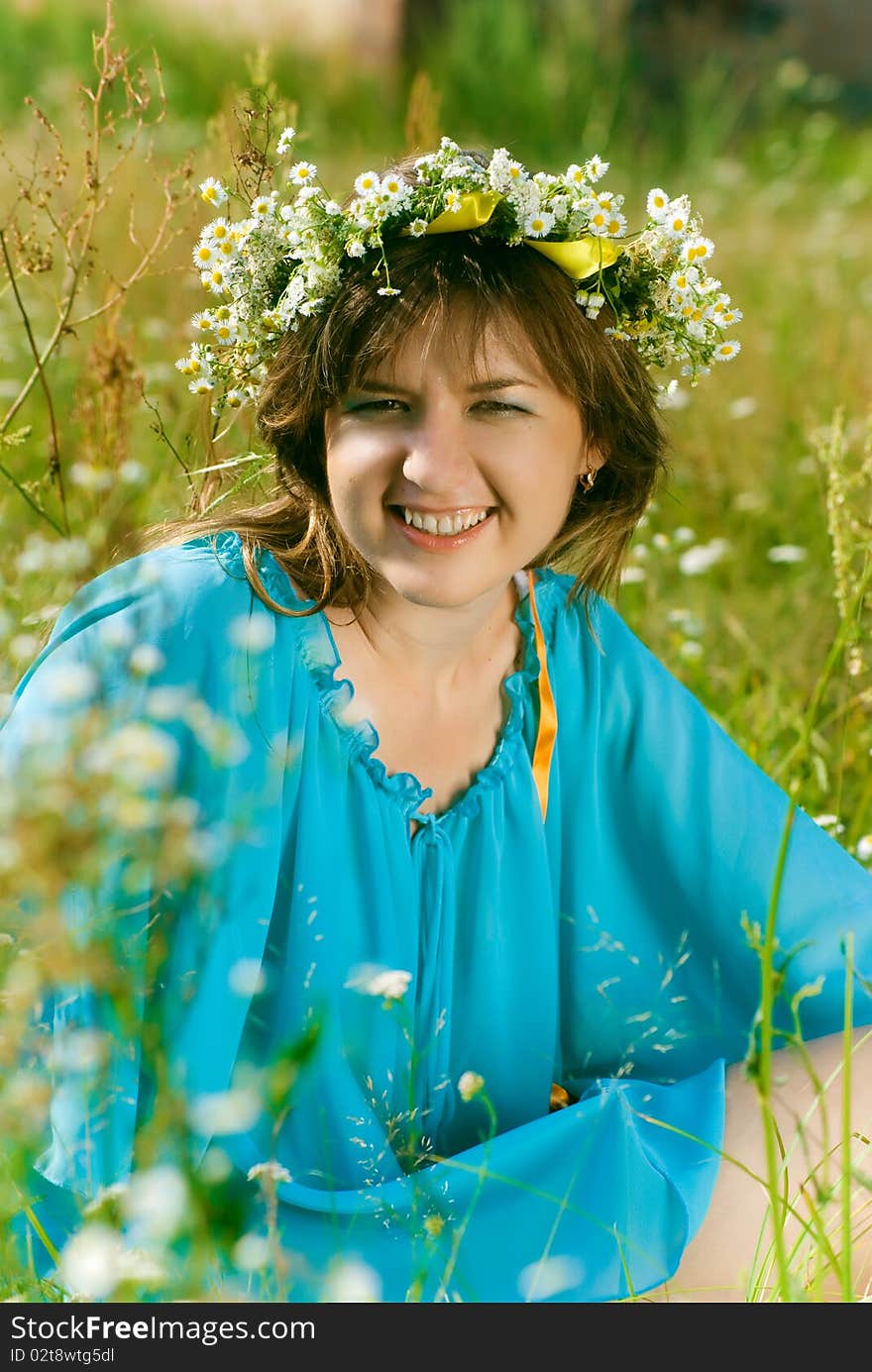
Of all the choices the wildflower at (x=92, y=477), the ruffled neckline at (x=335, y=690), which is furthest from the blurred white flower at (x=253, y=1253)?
the wildflower at (x=92, y=477)

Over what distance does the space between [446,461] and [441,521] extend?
0.25 ft

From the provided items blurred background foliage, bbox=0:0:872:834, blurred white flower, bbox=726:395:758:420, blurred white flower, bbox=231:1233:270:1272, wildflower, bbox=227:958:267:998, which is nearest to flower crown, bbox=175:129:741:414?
blurred background foliage, bbox=0:0:872:834

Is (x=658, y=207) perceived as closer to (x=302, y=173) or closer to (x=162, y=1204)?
(x=302, y=173)

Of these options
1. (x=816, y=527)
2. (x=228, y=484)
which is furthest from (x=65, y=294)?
(x=816, y=527)

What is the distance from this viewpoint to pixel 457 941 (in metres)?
2.11

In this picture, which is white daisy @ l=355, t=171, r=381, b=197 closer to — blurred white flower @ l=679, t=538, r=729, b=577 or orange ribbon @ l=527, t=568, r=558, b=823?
orange ribbon @ l=527, t=568, r=558, b=823

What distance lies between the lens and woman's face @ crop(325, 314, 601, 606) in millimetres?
1811

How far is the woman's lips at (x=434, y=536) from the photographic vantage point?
1.84m

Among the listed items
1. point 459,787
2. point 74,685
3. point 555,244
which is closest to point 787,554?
point 459,787

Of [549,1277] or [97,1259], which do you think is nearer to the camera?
[97,1259]

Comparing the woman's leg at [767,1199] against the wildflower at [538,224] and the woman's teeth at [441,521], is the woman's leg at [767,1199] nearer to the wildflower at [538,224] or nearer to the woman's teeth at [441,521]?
the woman's teeth at [441,521]

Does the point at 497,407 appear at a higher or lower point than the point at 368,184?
lower

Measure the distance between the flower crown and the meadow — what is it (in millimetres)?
121
